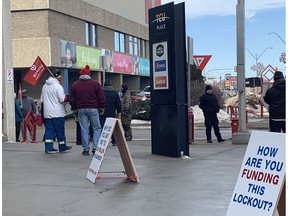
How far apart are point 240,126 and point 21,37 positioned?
77.6ft

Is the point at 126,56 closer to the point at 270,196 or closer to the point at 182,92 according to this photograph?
the point at 182,92

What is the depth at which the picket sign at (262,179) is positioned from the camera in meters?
4.53

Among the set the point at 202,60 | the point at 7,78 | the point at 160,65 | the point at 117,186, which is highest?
the point at 202,60

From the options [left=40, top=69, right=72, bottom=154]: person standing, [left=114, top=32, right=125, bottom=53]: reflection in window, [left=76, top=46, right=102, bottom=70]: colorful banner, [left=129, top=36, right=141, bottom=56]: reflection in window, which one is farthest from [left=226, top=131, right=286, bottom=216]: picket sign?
[left=129, top=36, right=141, bottom=56]: reflection in window

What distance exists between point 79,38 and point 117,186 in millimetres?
32900

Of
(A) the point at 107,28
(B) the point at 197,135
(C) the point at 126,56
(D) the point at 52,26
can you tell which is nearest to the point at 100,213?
(B) the point at 197,135

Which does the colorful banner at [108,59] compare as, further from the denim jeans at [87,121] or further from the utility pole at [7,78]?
the denim jeans at [87,121]

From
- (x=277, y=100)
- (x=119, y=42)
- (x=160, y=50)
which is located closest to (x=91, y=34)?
(x=119, y=42)

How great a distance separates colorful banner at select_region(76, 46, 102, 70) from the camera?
3934cm

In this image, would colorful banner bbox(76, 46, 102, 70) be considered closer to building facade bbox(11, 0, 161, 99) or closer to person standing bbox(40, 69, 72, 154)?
building facade bbox(11, 0, 161, 99)

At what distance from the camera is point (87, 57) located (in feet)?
134

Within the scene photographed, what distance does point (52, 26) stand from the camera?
35250 millimetres

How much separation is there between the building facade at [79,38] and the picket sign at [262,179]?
66.2 feet

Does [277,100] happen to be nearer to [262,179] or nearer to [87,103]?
[87,103]
